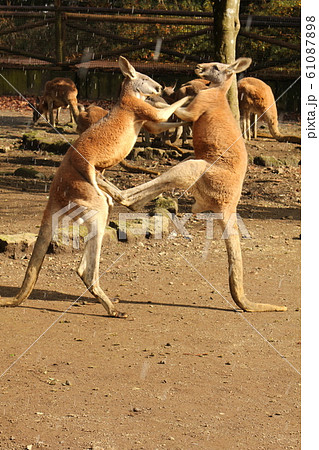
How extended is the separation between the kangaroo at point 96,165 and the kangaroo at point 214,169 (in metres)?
0.22

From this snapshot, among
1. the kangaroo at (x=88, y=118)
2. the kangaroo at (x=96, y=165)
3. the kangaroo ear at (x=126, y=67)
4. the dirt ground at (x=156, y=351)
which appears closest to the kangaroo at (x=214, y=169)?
the kangaroo at (x=96, y=165)

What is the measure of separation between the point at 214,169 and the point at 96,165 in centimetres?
103

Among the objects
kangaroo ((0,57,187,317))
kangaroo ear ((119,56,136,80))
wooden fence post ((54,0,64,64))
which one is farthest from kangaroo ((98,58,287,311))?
wooden fence post ((54,0,64,64))

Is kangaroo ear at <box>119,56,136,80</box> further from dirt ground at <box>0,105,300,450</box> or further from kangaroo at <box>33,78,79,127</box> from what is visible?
kangaroo at <box>33,78,79,127</box>

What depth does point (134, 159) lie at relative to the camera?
1283cm

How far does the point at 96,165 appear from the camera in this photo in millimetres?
5875

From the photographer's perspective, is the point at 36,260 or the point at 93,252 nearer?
the point at 93,252

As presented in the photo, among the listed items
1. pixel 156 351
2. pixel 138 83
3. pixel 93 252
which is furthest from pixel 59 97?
pixel 156 351

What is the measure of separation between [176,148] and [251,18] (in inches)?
248

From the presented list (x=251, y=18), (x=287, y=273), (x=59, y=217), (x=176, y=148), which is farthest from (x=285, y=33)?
(x=59, y=217)

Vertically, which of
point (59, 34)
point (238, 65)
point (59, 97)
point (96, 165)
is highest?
point (59, 34)

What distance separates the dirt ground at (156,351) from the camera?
13.6 feet

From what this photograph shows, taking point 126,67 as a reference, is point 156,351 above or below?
below

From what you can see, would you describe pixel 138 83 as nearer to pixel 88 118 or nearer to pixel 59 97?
pixel 88 118
